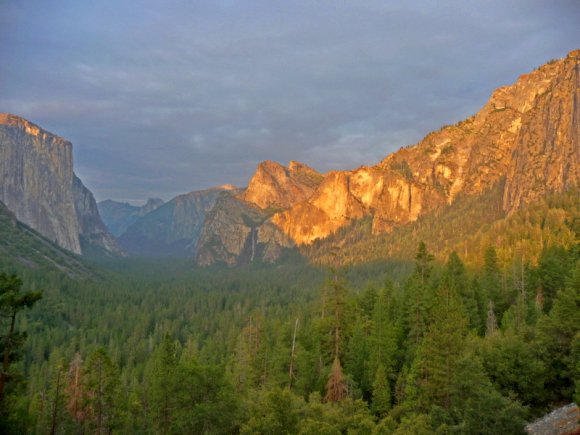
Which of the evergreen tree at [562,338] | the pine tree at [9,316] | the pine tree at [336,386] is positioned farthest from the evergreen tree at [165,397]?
the evergreen tree at [562,338]

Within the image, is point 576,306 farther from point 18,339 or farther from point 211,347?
point 211,347

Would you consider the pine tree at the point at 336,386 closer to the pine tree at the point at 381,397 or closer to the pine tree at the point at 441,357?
the pine tree at the point at 381,397

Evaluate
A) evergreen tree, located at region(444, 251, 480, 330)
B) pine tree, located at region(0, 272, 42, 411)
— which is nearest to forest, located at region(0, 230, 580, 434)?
pine tree, located at region(0, 272, 42, 411)

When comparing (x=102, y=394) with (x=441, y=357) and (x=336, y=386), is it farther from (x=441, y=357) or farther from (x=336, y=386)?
(x=441, y=357)

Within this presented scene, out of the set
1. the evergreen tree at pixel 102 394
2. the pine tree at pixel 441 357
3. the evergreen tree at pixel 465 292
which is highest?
the evergreen tree at pixel 465 292

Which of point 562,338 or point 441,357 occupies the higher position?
point 562,338

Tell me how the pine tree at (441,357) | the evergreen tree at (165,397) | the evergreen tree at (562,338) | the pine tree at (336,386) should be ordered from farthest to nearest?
the pine tree at (336,386), the evergreen tree at (165,397), the pine tree at (441,357), the evergreen tree at (562,338)

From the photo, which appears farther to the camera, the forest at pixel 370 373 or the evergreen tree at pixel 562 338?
the evergreen tree at pixel 562 338

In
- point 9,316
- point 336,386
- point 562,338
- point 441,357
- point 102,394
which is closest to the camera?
point 9,316

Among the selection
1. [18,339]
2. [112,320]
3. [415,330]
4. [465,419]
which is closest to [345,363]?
[415,330]

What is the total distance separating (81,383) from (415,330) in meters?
35.1

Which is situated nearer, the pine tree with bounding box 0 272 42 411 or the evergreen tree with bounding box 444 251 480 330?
the pine tree with bounding box 0 272 42 411

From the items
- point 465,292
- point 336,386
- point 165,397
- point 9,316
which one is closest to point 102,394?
point 165,397

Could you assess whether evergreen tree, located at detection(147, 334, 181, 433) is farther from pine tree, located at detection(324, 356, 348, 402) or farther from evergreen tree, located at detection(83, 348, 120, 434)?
pine tree, located at detection(324, 356, 348, 402)
